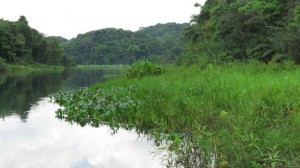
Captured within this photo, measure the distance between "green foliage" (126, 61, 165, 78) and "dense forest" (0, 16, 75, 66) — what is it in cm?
4602

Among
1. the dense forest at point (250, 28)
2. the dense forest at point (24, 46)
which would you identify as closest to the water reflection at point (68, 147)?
the dense forest at point (250, 28)

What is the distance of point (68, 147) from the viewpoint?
328 inches

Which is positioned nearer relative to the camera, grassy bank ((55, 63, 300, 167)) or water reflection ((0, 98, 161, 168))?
grassy bank ((55, 63, 300, 167))

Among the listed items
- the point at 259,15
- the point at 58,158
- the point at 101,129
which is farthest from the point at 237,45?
the point at 58,158

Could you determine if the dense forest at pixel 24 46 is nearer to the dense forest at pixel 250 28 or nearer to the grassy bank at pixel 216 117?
the dense forest at pixel 250 28

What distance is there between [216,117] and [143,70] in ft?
44.4

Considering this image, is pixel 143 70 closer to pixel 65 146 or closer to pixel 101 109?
pixel 101 109

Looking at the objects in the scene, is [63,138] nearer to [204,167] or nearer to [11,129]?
[11,129]

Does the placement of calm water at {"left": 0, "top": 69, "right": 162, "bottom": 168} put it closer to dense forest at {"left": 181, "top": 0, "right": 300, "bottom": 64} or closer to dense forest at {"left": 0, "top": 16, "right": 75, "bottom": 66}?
dense forest at {"left": 181, "top": 0, "right": 300, "bottom": 64}

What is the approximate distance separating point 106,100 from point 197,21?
114 feet

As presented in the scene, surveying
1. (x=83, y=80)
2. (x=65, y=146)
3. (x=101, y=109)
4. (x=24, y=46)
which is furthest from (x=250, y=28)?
(x=24, y=46)

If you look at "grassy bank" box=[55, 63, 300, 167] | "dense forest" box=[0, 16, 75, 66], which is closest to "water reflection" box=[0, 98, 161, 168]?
"grassy bank" box=[55, 63, 300, 167]

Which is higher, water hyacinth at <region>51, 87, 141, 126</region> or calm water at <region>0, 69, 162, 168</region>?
water hyacinth at <region>51, 87, 141, 126</region>

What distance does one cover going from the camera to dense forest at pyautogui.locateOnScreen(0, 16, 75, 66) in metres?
71.0
